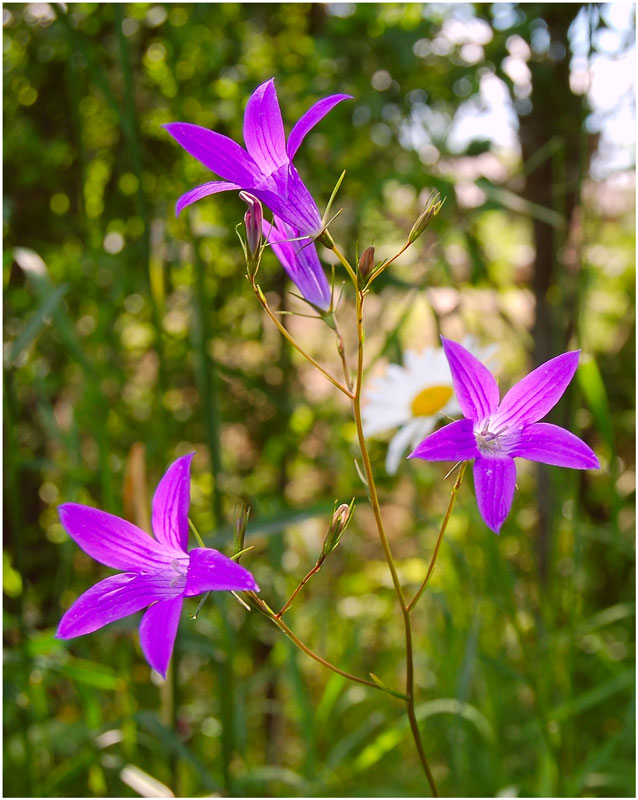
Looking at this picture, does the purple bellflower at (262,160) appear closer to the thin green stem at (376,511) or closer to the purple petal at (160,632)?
the thin green stem at (376,511)

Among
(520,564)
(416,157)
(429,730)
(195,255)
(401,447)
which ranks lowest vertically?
(429,730)

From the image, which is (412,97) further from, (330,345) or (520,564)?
(520,564)

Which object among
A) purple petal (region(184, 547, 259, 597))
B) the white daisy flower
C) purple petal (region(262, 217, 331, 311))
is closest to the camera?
purple petal (region(184, 547, 259, 597))

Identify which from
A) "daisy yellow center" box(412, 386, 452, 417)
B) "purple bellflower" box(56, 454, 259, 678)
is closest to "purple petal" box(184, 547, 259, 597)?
"purple bellflower" box(56, 454, 259, 678)

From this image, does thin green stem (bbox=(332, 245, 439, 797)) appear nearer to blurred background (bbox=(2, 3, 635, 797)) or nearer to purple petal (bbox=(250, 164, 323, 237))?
purple petal (bbox=(250, 164, 323, 237))

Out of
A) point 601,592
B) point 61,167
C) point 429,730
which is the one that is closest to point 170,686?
point 429,730

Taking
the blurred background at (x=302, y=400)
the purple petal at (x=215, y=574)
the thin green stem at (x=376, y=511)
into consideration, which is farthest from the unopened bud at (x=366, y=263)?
the blurred background at (x=302, y=400)

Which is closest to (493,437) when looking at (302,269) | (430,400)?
(302,269)
